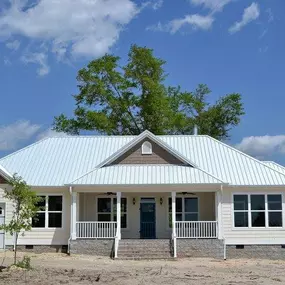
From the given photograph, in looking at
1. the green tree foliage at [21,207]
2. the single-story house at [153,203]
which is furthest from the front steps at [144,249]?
the green tree foliage at [21,207]

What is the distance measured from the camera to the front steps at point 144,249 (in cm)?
2527

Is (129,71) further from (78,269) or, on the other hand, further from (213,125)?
(78,269)

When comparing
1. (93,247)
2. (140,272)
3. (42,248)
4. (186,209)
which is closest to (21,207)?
(140,272)

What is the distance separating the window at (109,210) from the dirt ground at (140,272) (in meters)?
3.72

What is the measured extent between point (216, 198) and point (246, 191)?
1.55 meters

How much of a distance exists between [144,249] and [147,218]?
10.9 ft

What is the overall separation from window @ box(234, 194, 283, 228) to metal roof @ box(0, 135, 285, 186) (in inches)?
32.8

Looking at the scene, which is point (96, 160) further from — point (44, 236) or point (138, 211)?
point (44, 236)

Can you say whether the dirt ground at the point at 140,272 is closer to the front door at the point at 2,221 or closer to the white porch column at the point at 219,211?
the white porch column at the point at 219,211

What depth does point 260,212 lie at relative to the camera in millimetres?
27094


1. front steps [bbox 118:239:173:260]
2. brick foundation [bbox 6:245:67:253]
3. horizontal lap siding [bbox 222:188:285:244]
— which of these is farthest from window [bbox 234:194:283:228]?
brick foundation [bbox 6:245:67:253]

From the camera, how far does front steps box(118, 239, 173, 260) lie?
25.3 m

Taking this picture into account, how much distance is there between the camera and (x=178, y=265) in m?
22.5

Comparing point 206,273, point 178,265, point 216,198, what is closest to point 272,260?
point 216,198
